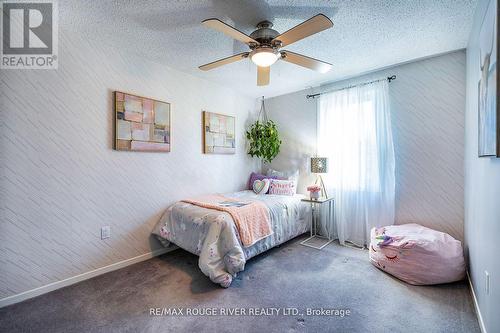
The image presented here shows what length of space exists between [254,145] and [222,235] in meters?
2.13

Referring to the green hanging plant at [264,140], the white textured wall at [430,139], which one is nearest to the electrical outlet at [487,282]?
the white textured wall at [430,139]

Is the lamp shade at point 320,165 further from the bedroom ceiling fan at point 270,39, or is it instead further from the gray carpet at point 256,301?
the bedroom ceiling fan at point 270,39

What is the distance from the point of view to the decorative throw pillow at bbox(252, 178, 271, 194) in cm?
353

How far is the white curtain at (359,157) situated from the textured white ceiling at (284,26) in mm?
503

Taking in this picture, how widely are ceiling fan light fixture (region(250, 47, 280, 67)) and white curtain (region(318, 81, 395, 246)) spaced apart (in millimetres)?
1632

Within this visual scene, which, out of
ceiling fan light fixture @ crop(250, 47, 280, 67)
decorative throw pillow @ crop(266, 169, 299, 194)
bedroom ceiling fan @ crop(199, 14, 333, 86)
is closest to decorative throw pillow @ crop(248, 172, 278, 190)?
decorative throw pillow @ crop(266, 169, 299, 194)

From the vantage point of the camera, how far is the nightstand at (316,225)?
3119 millimetres

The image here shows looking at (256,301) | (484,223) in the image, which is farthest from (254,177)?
(484,223)

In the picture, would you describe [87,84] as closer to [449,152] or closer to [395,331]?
[395,331]

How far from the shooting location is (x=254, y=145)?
3.99 meters

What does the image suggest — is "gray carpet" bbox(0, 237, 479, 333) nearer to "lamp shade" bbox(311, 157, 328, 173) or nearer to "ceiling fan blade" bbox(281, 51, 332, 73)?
"lamp shade" bbox(311, 157, 328, 173)

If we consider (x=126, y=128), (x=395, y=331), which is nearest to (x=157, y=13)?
(x=126, y=128)

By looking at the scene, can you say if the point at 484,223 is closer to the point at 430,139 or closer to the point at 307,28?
the point at 430,139

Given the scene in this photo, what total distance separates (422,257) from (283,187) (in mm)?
1821
